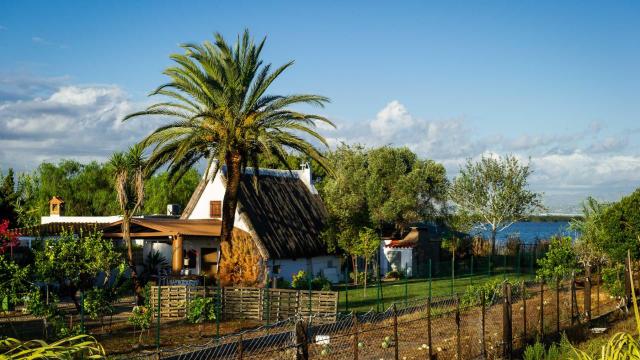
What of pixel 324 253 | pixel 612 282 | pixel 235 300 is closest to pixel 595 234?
pixel 612 282

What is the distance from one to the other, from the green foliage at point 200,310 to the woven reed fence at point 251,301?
0.27 m

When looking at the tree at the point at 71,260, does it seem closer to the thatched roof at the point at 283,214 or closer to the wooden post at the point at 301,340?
the thatched roof at the point at 283,214

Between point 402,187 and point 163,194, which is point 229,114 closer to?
point 402,187

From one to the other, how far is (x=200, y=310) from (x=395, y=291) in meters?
14.4

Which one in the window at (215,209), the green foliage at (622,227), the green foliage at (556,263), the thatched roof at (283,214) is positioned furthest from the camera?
the window at (215,209)

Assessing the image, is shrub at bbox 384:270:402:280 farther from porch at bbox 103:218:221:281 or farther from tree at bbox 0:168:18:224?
tree at bbox 0:168:18:224

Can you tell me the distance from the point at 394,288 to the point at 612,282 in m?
12.9

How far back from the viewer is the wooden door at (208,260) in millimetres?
39156

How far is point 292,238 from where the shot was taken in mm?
39750

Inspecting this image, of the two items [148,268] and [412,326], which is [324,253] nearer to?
[148,268]

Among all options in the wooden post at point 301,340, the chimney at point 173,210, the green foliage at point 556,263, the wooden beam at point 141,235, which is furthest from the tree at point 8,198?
the wooden post at point 301,340

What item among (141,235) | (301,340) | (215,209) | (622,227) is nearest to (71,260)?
(141,235)

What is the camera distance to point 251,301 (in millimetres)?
25828

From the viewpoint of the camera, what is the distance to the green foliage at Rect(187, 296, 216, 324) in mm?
24281
